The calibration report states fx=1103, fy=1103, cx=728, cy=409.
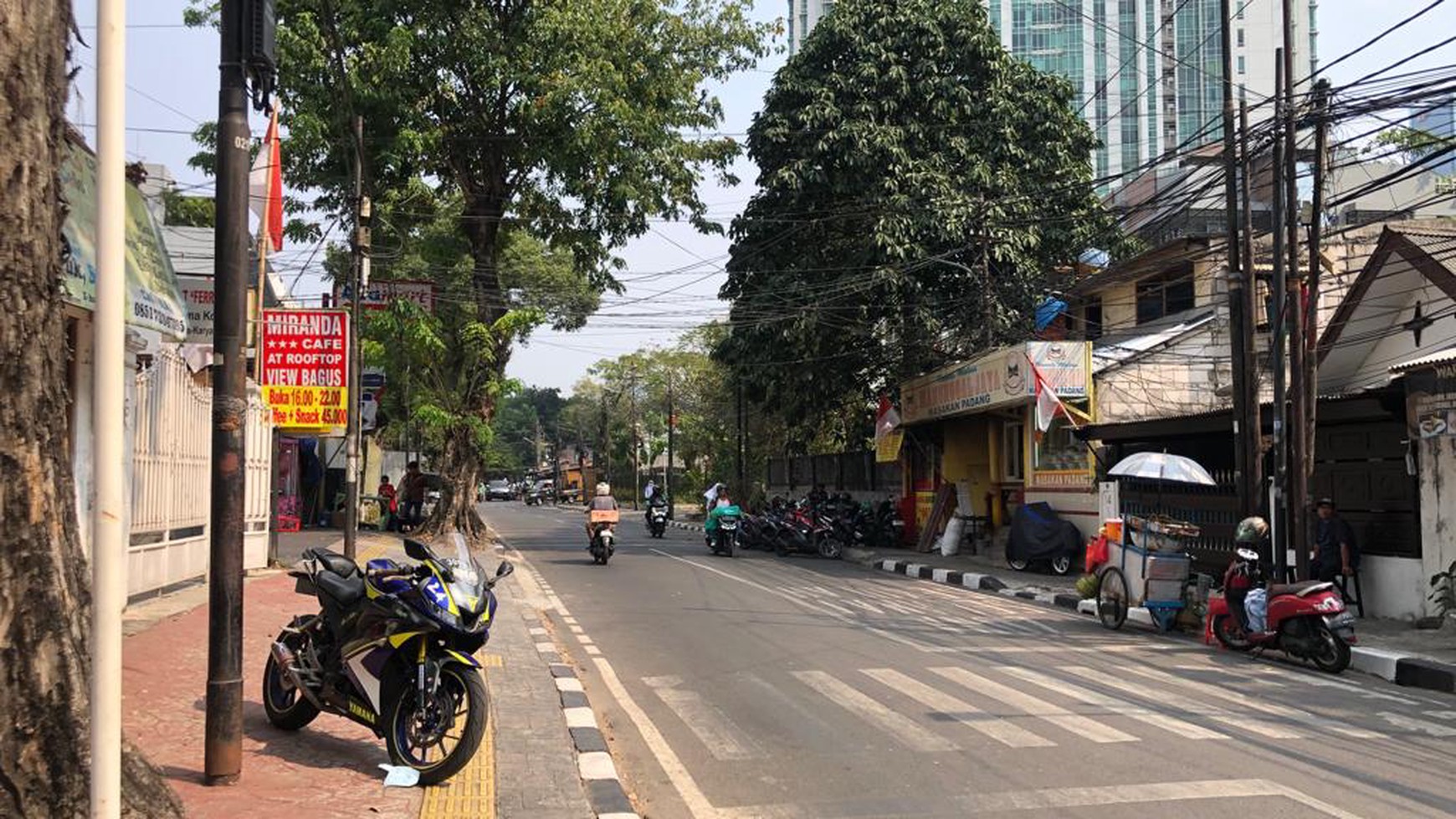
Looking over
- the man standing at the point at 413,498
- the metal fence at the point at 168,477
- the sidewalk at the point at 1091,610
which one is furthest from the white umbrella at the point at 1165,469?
the man standing at the point at 413,498

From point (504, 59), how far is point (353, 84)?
2.98 m

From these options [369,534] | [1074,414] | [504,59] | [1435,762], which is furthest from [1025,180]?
[1435,762]

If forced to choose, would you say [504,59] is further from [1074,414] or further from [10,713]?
[10,713]

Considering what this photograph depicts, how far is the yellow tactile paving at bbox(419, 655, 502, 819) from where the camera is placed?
536cm

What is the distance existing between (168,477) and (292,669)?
→ 6954 mm

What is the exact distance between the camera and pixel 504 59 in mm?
22203

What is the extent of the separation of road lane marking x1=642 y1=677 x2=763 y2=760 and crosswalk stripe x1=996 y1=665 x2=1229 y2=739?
8.99 ft

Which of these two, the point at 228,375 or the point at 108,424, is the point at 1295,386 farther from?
the point at 108,424

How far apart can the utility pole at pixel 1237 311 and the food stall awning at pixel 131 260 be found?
11655 millimetres

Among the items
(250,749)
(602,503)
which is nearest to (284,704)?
(250,749)

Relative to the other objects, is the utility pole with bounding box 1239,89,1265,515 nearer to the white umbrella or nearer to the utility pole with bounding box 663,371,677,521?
the white umbrella

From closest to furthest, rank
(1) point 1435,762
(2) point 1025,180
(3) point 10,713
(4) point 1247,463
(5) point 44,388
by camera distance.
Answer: (3) point 10,713, (5) point 44,388, (1) point 1435,762, (4) point 1247,463, (2) point 1025,180

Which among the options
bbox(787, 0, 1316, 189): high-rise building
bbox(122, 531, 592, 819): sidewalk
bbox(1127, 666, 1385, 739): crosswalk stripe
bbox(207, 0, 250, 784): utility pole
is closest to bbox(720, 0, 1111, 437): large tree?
bbox(1127, 666, 1385, 739): crosswalk stripe

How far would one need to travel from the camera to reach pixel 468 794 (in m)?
5.71
